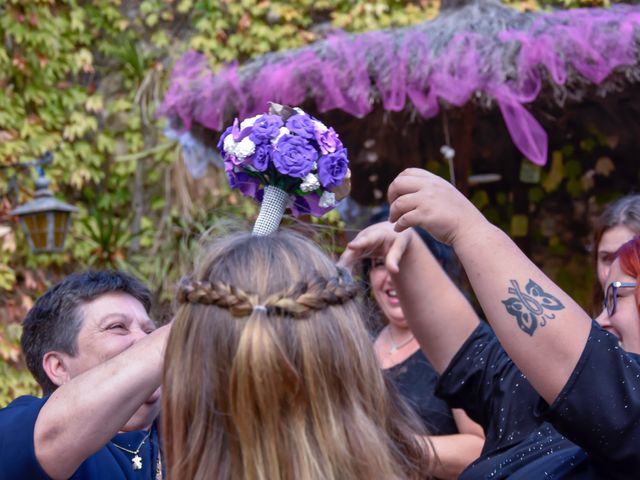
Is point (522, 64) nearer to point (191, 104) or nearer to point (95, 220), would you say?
point (191, 104)

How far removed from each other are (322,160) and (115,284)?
826 mm

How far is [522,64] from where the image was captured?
386 centimetres

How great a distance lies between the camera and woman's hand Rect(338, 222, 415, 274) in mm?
1989

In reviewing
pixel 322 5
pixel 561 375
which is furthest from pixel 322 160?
pixel 322 5

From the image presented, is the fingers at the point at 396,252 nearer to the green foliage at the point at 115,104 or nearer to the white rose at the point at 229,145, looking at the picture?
the white rose at the point at 229,145

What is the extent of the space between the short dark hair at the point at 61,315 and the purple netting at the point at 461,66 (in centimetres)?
200

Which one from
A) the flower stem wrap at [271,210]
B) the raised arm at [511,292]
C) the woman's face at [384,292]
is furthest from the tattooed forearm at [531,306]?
the woman's face at [384,292]

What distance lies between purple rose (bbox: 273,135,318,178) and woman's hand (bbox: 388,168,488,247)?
18cm

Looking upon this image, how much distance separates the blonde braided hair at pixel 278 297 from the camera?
1325 mm

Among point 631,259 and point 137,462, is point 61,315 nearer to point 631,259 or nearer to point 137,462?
point 137,462

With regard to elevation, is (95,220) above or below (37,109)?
below

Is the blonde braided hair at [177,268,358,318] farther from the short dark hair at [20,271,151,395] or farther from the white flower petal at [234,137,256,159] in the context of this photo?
the short dark hair at [20,271,151,395]

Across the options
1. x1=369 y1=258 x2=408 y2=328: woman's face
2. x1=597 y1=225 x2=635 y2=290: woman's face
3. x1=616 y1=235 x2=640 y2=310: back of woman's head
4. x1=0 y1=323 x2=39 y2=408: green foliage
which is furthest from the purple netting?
x1=0 y1=323 x2=39 y2=408: green foliage

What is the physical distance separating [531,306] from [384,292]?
1.91 m
